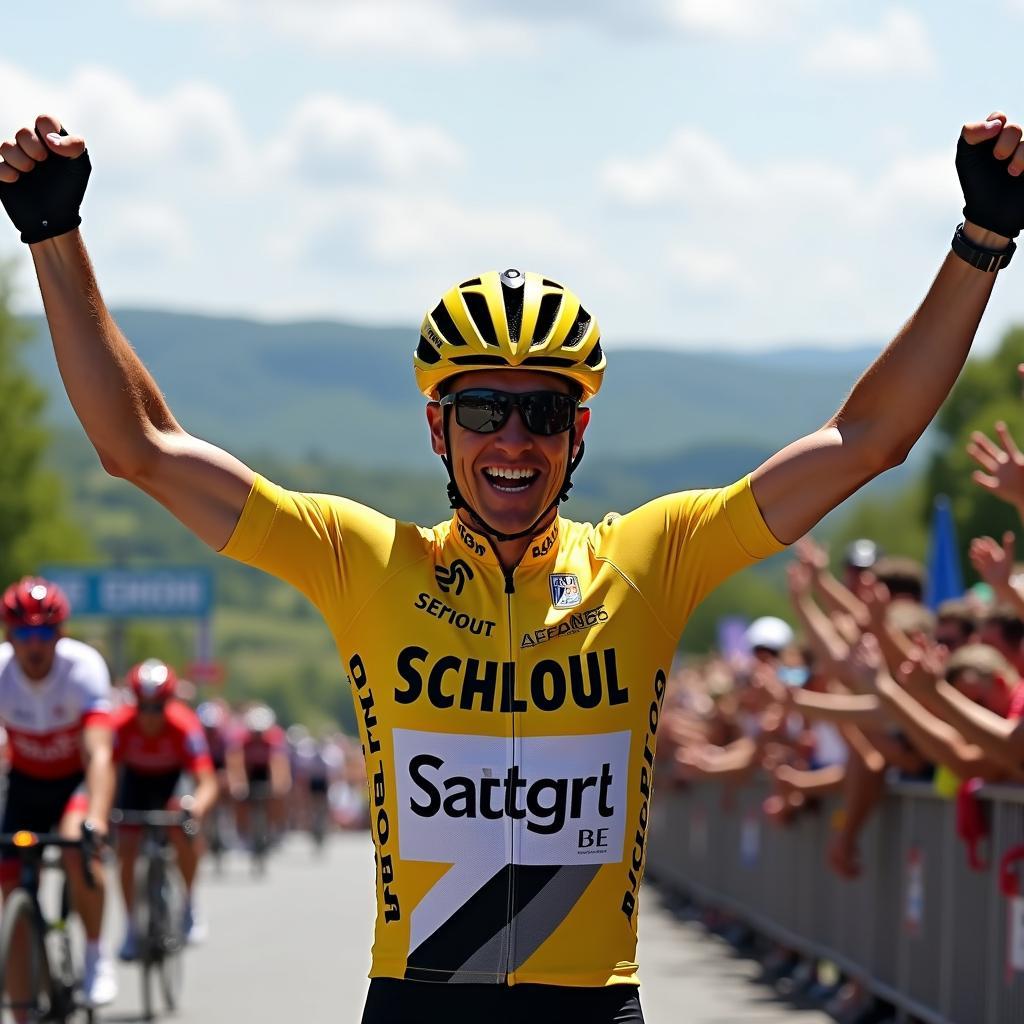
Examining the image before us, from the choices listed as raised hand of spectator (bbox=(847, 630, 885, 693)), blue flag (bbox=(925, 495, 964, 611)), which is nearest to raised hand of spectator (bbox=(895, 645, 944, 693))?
raised hand of spectator (bbox=(847, 630, 885, 693))

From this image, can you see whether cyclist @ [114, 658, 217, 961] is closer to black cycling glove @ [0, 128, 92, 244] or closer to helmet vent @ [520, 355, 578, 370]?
helmet vent @ [520, 355, 578, 370]

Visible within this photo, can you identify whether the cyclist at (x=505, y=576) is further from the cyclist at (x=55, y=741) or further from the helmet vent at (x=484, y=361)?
the cyclist at (x=55, y=741)

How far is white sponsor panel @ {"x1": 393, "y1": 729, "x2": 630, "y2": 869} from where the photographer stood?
168 inches

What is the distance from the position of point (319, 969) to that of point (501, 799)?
1170 centimetres

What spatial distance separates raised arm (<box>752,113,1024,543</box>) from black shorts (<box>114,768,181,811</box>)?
36.8 feet

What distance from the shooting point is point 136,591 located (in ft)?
191

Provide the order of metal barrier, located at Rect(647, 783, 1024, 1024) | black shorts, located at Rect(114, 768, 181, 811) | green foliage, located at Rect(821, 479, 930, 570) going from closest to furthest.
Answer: metal barrier, located at Rect(647, 783, 1024, 1024), black shorts, located at Rect(114, 768, 181, 811), green foliage, located at Rect(821, 479, 930, 570)

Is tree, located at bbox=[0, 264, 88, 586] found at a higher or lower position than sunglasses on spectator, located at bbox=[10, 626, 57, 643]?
higher

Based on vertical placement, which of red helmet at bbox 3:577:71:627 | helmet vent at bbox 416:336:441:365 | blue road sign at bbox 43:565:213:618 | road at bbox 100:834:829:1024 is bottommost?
road at bbox 100:834:829:1024

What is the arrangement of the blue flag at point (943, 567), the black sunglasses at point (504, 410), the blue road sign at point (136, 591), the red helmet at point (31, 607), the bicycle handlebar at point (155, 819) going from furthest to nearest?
the blue road sign at point (136, 591)
the blue flag at point (943, 567)
the bicycle handlebar at point (155, 819)
the red helmet at point (31, 607)
the black sunglasses at point (504, 410)

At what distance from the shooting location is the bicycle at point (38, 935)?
1034 centimetres

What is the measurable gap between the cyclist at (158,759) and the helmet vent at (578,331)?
10060 millimetres

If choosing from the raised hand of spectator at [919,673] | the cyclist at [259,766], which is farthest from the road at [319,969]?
the cyclist at [259,766]

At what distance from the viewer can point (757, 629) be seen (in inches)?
659
